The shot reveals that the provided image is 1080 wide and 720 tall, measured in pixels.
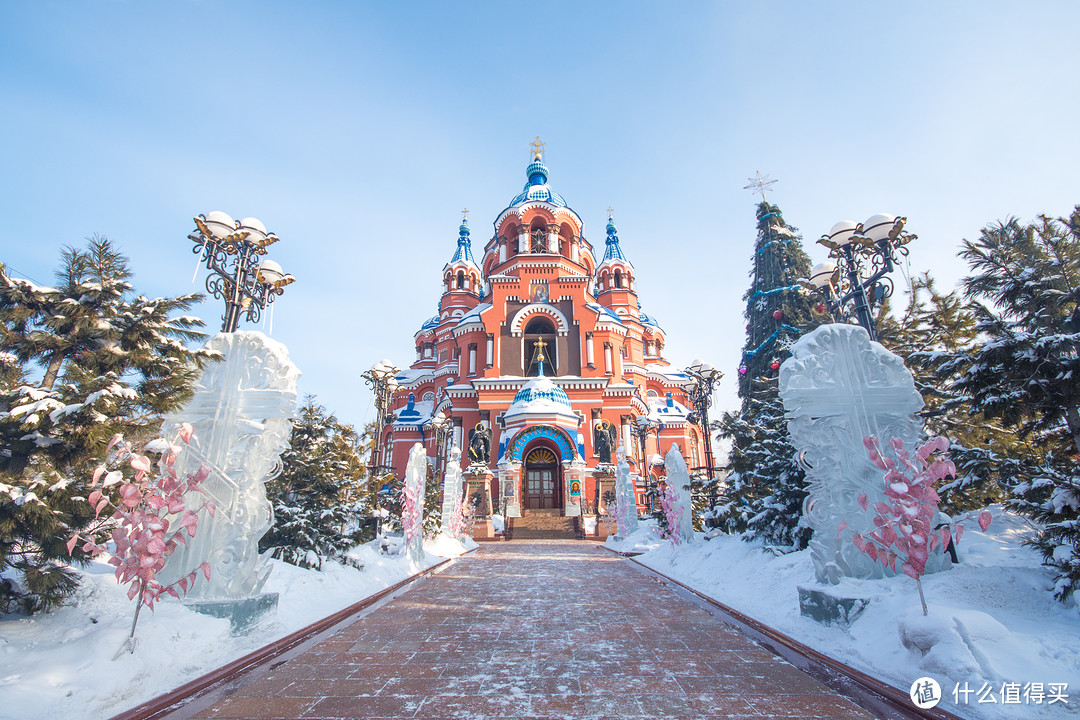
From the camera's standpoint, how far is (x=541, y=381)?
24.8m

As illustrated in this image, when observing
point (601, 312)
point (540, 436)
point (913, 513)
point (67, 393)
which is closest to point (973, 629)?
point (913, 513)

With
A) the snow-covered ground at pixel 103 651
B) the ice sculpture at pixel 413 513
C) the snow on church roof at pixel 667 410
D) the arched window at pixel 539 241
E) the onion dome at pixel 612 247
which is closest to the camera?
the snow-covered ground at pixel 103 651

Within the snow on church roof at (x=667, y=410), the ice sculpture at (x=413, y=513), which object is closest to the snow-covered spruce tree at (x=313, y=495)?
the ice sculpture at (x=413, y=513)

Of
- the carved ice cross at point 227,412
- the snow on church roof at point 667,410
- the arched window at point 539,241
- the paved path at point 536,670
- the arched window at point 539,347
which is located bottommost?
the paved path at point 536,670

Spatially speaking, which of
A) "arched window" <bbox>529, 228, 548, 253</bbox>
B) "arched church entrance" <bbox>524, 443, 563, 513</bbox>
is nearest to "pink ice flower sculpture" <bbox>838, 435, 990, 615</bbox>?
"arched church entrance" <bbox>524, 443, 563, 513</bbox>

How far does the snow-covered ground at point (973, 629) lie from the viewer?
312cm

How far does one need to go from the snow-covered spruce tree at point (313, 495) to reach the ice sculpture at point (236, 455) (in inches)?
101

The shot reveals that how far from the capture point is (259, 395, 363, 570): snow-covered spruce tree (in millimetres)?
7812

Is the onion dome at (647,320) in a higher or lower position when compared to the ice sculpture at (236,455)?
higher

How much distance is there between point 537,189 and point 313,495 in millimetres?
27851

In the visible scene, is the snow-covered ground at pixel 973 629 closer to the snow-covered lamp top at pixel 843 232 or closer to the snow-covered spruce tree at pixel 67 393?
the snow-covered lamp top at pixel 843 232

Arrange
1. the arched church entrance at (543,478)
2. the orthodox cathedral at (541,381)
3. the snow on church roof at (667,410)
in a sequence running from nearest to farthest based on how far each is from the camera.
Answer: the orthodox cathedral at (541,381)
the arched church entrance at (543,478)
the snow on church roof at (667,410)

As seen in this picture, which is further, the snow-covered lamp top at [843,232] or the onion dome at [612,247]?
the onion dome at [612,247]

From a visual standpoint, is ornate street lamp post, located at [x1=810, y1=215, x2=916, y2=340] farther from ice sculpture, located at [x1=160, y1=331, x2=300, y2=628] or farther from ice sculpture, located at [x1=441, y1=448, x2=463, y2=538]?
ice sculpture, located at [x1=441, y1=448, x2=463, y2=538]
